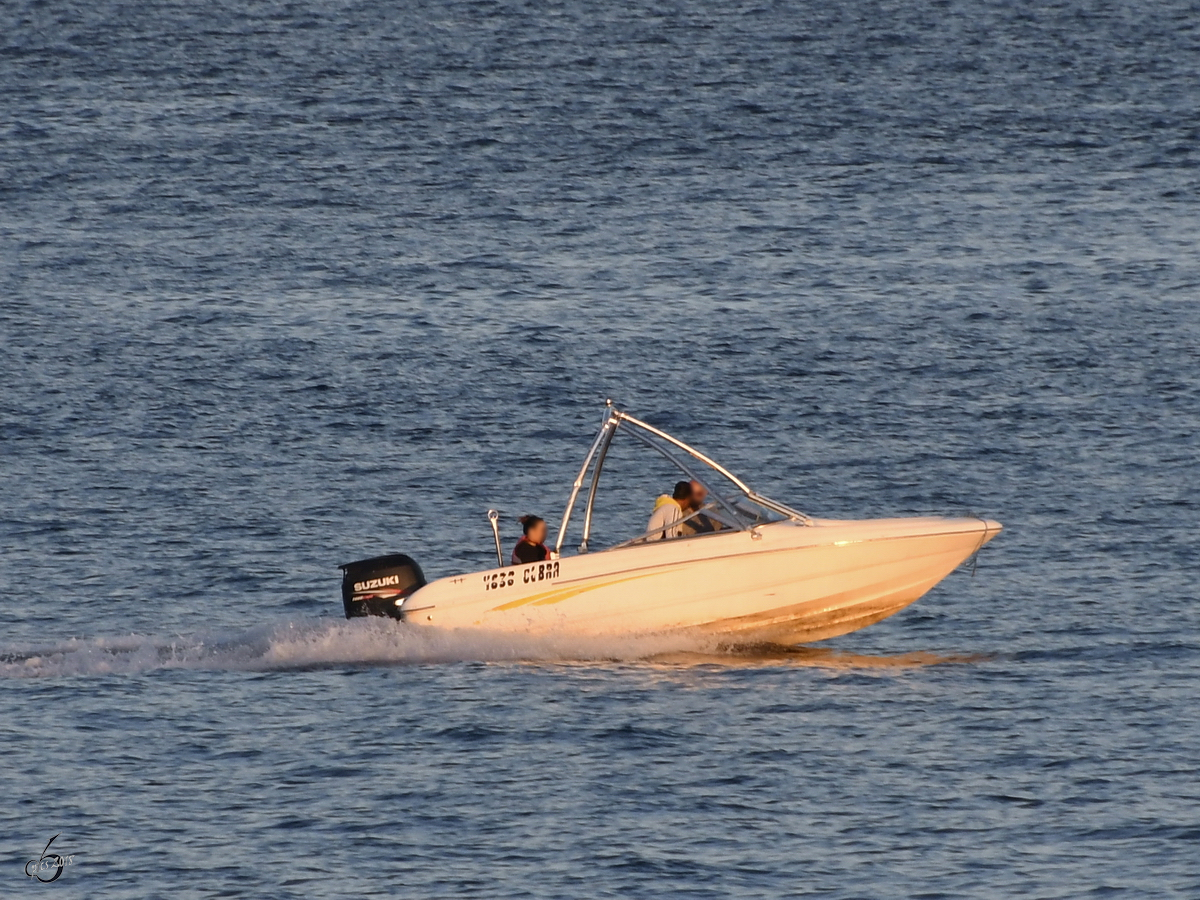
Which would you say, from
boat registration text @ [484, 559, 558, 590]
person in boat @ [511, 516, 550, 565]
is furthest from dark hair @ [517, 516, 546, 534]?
boat registration text @ [484, 559, 558, 590]

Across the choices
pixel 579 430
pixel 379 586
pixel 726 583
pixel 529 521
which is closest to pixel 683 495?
pixel 726 583

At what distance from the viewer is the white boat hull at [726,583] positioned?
798 inches

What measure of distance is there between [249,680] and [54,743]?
2565mm

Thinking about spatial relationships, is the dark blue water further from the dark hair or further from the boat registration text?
the dark hair

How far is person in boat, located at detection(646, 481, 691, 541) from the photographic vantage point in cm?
2048

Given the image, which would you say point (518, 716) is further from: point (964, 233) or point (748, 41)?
point (748, 41)

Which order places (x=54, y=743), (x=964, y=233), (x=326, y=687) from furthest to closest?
(x=964, y=233), (x=326, y=687), (x=54, y=743)

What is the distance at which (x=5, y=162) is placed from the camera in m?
57.3

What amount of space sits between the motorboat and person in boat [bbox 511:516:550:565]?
11 cm

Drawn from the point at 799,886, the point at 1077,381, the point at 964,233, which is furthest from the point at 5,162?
the point at 799,886

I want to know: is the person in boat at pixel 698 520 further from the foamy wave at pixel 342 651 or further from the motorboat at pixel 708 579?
the foamy wave at pixel 342 651

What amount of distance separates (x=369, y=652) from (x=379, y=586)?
77 centimetres

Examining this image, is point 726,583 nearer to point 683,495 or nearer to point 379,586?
point 683,495
